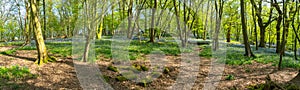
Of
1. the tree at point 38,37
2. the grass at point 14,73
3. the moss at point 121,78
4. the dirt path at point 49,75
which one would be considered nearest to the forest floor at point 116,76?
the dirt path at point 49,75

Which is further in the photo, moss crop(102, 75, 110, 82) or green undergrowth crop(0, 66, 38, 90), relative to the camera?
moss crop(102, 75, 110, 82)

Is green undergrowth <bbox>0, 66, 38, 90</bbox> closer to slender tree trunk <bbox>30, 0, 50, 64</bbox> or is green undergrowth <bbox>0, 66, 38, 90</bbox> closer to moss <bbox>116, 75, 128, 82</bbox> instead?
slender tree trunk <bbox>30, 0, 50, 64</bbox>

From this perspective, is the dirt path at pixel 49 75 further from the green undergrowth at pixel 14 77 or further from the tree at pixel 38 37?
the tree at pixel 38 37

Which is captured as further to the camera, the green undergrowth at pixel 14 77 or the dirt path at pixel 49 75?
the dirt path at pixel 49 75

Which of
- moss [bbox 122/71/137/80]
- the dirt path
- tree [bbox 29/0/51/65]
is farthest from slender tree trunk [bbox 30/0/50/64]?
moss [bbox 122/71/137/80]

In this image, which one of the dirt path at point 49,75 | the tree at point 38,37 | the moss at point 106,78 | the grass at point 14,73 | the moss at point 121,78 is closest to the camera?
the dirt path at point 49,75

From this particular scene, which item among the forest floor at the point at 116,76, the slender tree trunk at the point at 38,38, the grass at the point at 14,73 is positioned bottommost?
the forest floor at the point at 116,76

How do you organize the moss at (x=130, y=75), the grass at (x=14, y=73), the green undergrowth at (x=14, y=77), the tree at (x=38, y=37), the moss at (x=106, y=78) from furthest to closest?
the tree at (x=38, y=37), the moss at (x=130, y=75), the moss at (x=106, y=78), the grass at (x=14, y=73), the green undergrowth at (x=14, y=77)

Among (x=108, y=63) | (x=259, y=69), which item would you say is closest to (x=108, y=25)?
(x=108, y=63)

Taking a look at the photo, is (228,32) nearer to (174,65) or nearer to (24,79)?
(174,65)

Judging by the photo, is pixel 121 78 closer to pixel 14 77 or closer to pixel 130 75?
pixel 130 75

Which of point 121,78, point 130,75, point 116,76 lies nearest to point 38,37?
point 116,76

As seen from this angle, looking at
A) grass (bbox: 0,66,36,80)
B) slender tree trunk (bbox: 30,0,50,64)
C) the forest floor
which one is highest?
slender tree trunk (bbox: 30,0,50,64)

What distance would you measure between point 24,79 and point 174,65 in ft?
25.1
